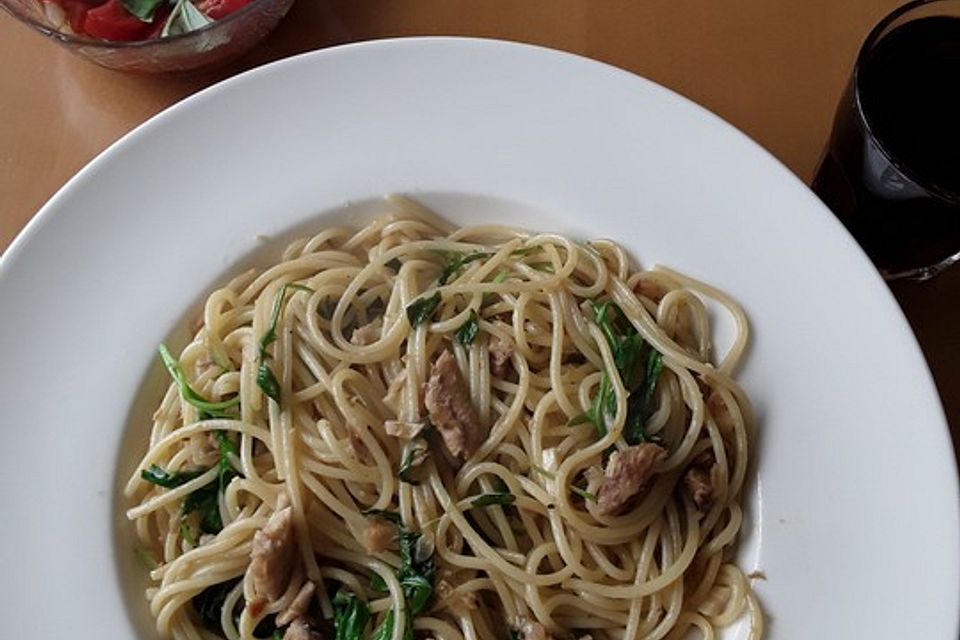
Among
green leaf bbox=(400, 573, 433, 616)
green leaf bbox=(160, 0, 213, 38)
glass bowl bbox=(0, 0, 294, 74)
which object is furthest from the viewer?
green leaf bbox=(160, 0, 213, 38)

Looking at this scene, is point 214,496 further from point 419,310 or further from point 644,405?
point 644,405

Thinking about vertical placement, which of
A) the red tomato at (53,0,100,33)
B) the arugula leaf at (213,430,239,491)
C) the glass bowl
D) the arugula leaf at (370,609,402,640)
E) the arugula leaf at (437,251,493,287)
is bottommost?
the arugula leaf at (370,609,402,640)

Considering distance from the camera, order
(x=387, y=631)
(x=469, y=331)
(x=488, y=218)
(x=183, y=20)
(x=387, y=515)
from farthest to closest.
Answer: (x=183, y=20)
(x=488, y=218)
(x=469, y=331)
(x=387, y=515)
(x=387, y=631)

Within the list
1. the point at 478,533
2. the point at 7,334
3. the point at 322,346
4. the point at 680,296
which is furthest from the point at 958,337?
the point at 7,334

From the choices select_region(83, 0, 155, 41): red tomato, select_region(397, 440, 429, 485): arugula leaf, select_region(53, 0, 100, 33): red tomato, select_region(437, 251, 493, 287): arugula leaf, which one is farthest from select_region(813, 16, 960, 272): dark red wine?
select_region(53, 0, 100, 33): red tomato

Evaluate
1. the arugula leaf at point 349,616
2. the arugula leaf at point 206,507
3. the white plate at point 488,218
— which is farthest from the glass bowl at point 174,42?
the arugula leaf at point 349,616

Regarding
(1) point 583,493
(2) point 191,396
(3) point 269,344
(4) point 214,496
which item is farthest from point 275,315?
(1) point 583,493

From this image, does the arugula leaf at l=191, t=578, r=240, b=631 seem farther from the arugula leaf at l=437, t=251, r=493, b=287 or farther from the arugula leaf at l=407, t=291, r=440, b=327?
the arugula leaf at l=437, t=251, r=493, b=287
